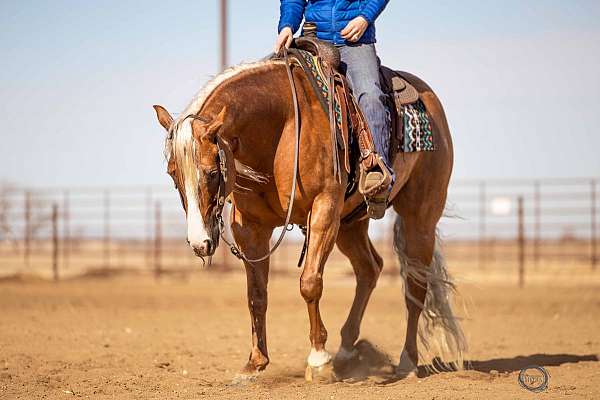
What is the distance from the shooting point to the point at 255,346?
200 inches

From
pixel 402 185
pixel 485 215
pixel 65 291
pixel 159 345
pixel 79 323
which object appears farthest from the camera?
pixel 485 215

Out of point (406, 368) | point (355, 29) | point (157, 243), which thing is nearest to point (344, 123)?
point (355, 29)

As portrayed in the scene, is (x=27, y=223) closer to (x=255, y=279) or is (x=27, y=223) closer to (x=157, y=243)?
(x=157, y=243)

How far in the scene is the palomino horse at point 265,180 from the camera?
417cm

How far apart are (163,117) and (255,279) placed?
1.33m

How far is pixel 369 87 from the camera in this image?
5.14 m

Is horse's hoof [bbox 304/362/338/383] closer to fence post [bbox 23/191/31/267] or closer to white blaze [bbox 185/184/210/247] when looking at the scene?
white blaze [bbox 185/184/210/247]

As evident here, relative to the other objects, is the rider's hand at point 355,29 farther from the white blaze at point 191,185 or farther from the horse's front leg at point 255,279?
the white blaze at point 191,185

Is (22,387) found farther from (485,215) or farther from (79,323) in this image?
(485,215)

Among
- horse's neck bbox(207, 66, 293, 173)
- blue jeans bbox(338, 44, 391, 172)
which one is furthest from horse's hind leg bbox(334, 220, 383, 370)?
horse's neck bbox(207, 66, 293, 173)

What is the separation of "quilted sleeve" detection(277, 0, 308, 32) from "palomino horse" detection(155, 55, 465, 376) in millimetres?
458

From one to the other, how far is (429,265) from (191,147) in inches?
104

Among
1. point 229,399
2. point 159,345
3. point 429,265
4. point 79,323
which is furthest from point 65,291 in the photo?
point 229,399

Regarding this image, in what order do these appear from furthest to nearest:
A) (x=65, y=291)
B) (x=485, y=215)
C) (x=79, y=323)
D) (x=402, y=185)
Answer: (x=485, y=215) < (x=65, y=291) < (x=79, y=323) < (x=402, y=185)
